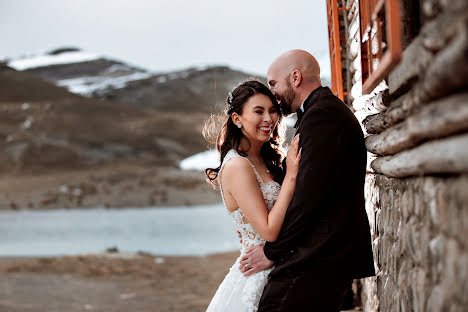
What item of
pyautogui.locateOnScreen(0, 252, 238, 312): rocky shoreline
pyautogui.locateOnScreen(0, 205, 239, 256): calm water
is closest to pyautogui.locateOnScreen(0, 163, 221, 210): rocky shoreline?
pyautogui.locateOnScreen(0, 205, 239, 256): calm water

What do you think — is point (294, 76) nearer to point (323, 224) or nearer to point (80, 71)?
point (323, 224)

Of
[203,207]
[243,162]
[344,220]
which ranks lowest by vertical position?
[203,207]

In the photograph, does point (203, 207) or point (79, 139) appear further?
point (79, 139)

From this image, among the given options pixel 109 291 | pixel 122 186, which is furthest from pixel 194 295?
pixel 122 186

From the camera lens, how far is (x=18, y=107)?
5084 centimetres

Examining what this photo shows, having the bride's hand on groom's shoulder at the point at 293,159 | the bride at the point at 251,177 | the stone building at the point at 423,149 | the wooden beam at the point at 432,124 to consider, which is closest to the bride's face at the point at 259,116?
the bride at the point at 251,177

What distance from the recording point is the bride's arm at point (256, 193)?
8.71ft

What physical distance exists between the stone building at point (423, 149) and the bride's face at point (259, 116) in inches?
24.2

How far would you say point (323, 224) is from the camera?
255cm

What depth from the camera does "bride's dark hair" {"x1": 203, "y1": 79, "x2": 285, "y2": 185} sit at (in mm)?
3094

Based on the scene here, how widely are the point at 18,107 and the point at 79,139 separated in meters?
8.28

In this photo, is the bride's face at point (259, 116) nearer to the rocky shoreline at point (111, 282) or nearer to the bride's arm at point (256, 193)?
the bride's arm at point (256, 193)

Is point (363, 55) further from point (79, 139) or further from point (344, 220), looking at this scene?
point (79, 139)

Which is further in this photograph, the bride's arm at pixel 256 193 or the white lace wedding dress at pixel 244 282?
the white lace wedding dress at pixel 244 282
